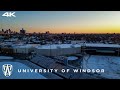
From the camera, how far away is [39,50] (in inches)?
96.7

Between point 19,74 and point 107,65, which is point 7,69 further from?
point 107,65

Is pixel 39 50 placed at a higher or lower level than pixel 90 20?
lower

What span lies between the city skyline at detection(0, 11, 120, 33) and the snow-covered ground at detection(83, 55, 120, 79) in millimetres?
347

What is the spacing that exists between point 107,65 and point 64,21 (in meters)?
0.70

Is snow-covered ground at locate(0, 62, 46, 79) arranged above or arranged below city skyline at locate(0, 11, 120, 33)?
below

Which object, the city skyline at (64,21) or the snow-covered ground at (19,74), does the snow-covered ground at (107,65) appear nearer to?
the city skyline at (64,21)

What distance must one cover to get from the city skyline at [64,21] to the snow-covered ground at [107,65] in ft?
1.14

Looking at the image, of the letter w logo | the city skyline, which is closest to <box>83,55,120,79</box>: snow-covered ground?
the city skyline

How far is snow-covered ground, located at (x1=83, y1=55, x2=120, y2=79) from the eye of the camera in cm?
233

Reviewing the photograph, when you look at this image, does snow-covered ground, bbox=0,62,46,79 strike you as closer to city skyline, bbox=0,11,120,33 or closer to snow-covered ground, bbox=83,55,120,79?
city skyline, bbox=0,11,120,33
